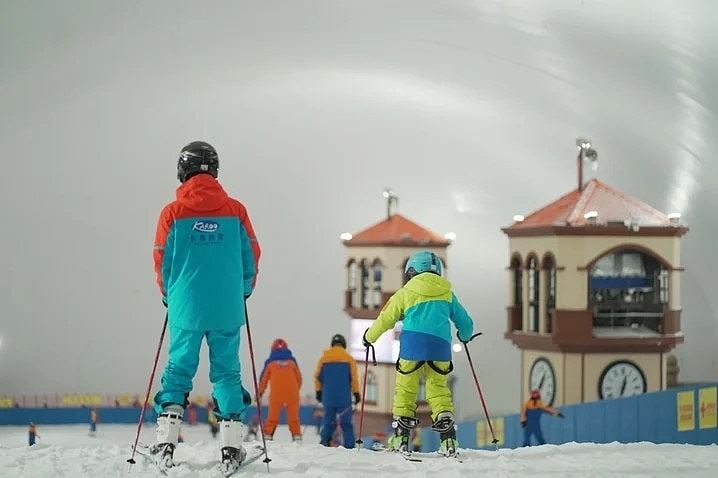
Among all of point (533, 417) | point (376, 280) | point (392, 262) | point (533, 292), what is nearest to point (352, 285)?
point (376, 280)

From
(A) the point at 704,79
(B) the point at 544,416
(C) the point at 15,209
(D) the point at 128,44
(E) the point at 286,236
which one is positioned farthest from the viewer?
(E) the point at 286,236

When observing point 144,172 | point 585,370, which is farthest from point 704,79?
point 144,172

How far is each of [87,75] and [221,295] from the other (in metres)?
13.2

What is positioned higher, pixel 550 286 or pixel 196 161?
pixel 550 286

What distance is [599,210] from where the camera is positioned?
514 inches

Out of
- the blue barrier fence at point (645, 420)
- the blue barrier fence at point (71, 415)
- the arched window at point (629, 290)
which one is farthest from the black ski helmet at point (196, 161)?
the blue barrier fence at point (71, 415)

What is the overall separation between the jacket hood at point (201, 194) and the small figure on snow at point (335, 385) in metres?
3.64

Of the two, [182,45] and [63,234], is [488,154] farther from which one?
[63,234]

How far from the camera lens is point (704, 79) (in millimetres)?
13656

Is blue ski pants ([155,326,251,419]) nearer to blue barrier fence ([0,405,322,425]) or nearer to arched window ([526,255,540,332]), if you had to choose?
arched window ([526,255,540,332])

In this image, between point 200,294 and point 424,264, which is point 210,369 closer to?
point 200,294

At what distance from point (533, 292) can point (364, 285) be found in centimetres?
495

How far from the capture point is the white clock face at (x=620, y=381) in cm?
1298

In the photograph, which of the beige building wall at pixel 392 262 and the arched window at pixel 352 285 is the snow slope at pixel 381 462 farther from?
the arched window at pixel 352 285
